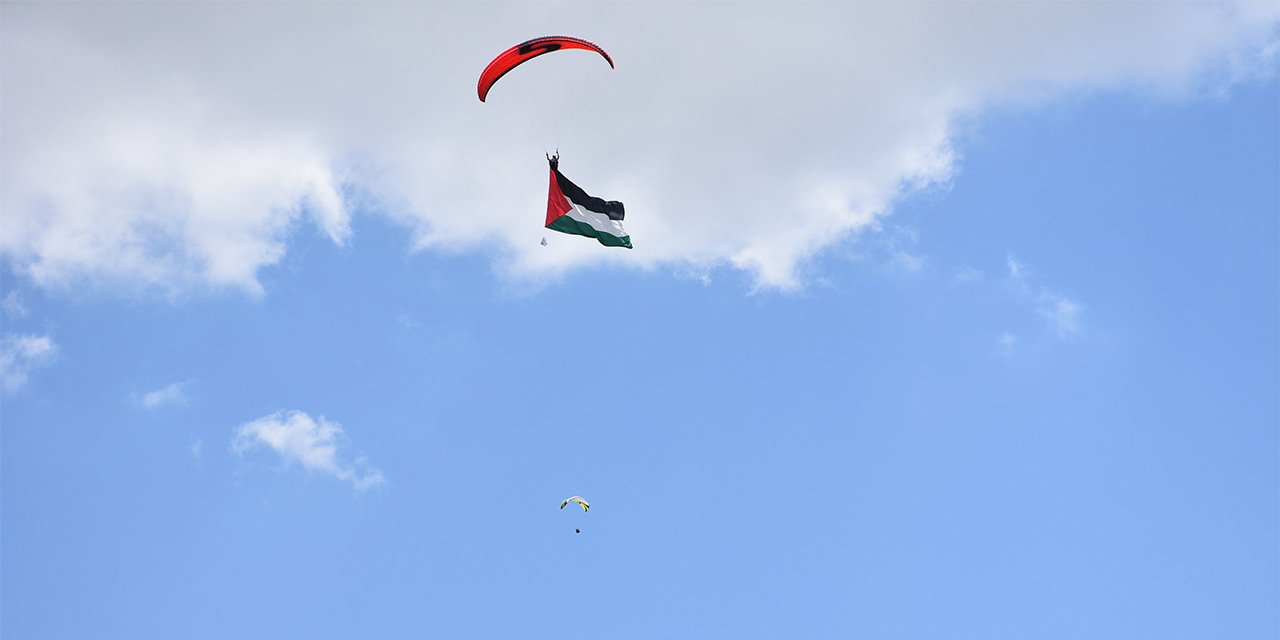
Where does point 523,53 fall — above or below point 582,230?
above

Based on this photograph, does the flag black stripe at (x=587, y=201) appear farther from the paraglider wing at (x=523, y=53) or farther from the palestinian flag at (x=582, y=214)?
the paraglider wing at (x=523, y=53)

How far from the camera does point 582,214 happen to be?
65.8m

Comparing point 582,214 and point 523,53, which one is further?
point 582,214

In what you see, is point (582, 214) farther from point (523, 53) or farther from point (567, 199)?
point (523, 53)

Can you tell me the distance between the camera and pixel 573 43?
61.5 meters

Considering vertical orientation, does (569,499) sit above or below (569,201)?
below

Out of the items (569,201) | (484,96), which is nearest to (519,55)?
(484,96)

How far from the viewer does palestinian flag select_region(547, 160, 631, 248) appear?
6500 cm

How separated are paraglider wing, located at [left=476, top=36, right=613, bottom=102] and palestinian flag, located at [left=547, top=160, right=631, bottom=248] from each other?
5645 mm

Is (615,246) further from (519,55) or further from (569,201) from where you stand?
(519,55)

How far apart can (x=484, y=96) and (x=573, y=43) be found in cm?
537

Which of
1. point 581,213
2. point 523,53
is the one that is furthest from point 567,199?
point 523,53

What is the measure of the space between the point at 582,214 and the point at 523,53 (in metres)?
9.43

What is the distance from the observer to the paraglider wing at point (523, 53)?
61312 millimetres
